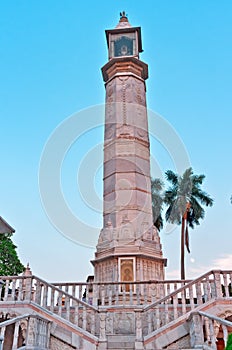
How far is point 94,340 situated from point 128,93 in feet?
43.3

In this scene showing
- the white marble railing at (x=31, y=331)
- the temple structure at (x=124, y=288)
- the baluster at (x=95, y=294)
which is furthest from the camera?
the baluster at (x=95, y=294)

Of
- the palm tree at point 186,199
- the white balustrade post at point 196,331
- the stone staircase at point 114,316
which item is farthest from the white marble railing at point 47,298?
the palm tree at point 186,199

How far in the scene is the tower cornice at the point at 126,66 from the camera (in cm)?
2008

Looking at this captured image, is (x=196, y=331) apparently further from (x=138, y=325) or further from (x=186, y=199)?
(x=186, y=199)

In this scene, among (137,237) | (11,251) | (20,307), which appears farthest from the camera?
(11,251)

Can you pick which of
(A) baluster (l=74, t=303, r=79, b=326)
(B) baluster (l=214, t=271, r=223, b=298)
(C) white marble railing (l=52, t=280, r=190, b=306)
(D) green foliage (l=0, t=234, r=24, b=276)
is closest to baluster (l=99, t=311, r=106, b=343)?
(A) baluster (l=74, t=303, r=79, b=326)

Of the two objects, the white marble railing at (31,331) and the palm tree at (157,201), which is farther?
the palm tree at (157,201)

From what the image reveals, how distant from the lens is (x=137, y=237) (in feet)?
50.6

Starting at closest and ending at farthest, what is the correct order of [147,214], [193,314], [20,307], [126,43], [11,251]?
[193,314] → [20,307] → [147,214] → [11,251] → [126,43]

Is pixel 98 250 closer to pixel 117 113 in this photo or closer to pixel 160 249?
pixel 160 249

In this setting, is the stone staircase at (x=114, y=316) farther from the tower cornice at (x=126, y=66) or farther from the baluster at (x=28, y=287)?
the tower cornice at (x=126, y=66)

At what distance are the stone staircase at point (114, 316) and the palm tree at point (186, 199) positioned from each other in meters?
14.5

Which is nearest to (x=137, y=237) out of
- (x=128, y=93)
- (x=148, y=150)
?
(x=148, y=150)

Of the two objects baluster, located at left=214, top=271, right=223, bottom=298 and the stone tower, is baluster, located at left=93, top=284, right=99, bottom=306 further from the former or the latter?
baluster, located at left=214, top=271, right=223, bottom=298
